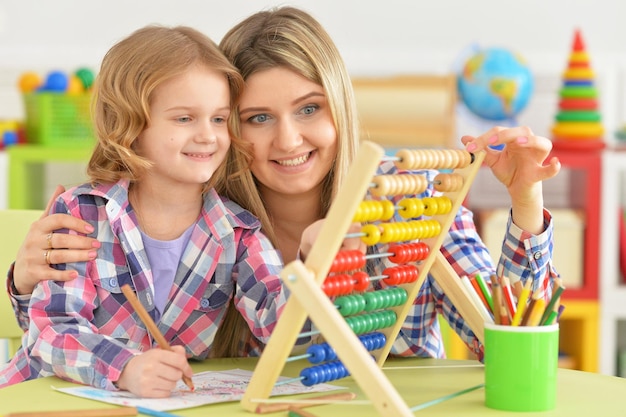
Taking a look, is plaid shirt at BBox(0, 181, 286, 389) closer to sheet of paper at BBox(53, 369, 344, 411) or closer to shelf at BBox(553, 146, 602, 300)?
sheet of paper at BBox(53, 369, 344, 411)

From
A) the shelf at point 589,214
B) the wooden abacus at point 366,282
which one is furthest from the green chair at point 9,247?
the shelf at point 589,214

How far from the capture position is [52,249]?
1.54 metres

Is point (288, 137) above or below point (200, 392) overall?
above

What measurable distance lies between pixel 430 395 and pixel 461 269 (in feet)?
1.26

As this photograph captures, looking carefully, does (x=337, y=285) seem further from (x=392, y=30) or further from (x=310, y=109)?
(x=392, y=30)

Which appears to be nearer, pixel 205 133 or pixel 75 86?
pixel 205 133

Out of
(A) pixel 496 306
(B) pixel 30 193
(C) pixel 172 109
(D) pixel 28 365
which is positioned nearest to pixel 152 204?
(C) pixel 172 109

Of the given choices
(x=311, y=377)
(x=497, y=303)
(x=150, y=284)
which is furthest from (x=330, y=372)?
(x=150, y=284)

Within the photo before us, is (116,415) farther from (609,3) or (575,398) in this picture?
(609,3)

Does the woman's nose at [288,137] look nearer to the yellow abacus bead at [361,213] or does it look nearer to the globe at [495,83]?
the yellow abacus bead at [361,213]

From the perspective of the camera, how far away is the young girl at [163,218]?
1552 millimetres

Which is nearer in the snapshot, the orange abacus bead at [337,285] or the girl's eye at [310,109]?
the orange abacus bead at [337,285]

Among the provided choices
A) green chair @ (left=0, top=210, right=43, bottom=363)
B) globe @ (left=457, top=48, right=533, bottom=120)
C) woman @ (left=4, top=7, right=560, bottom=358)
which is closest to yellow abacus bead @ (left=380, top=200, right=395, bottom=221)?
woman @ (left=4, top=7, right=560, bottom=358)

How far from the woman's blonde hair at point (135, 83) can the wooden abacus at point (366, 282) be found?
45 centimetres
